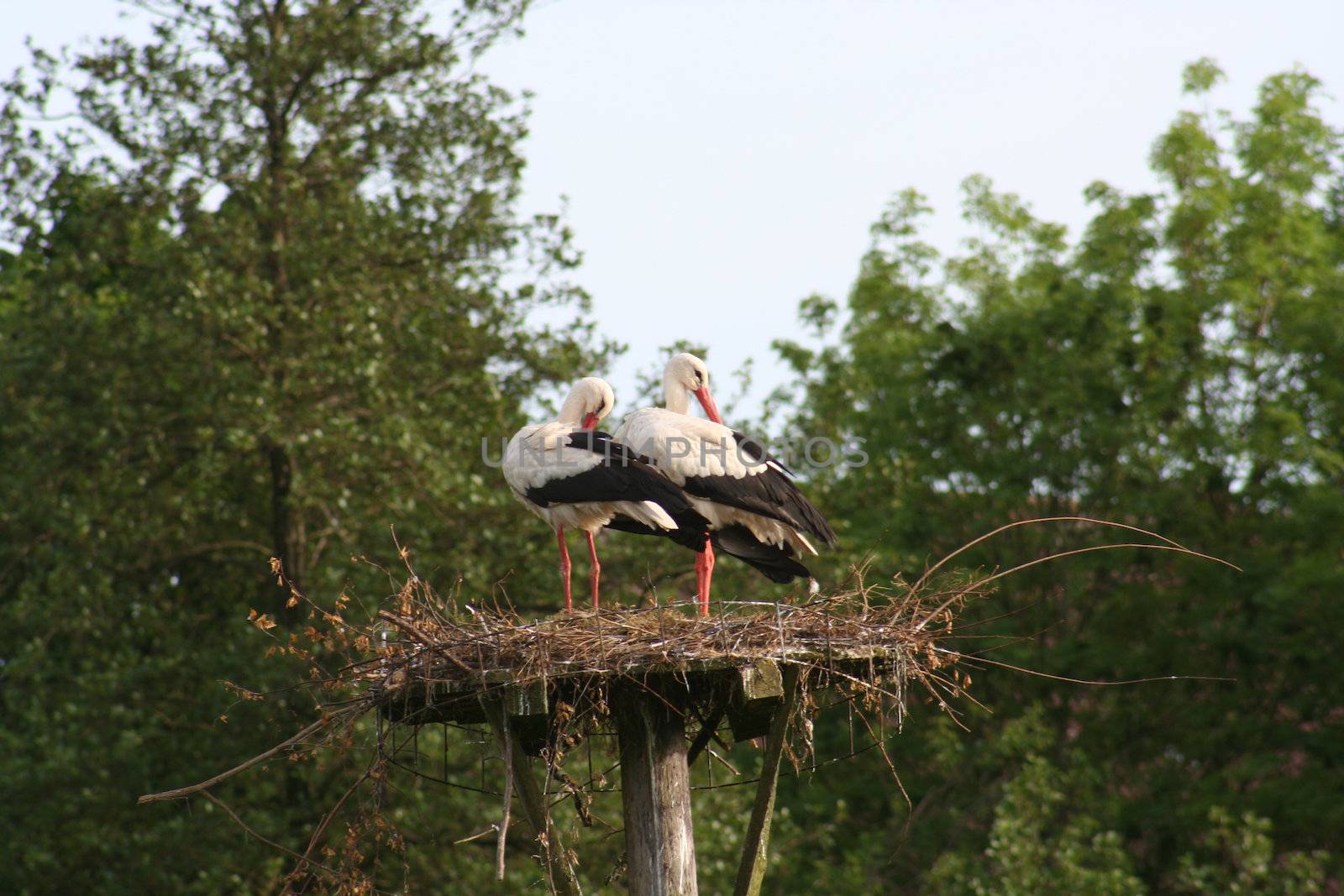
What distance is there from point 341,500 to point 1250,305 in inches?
436

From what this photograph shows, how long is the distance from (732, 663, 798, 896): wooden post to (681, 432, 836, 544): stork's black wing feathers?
1647mm

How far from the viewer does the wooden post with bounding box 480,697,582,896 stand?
4984mm

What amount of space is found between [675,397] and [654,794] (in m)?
3.19

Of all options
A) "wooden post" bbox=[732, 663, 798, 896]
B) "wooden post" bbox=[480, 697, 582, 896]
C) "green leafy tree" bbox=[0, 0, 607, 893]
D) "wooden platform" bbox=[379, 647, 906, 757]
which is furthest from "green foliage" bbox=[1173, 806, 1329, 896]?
"wooden post" bbox=[480, 697, 582, 896]

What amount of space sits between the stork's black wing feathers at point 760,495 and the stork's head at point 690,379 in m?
1.10

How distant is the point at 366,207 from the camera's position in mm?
13633

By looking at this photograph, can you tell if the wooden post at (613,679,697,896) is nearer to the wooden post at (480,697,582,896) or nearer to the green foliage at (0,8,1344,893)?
Result: the wooden post at (480,697,582,896)

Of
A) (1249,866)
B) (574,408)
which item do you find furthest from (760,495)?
(1249,866)

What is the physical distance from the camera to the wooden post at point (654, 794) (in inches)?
208

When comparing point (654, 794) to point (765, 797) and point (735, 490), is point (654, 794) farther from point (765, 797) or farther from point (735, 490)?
point (735, 490)

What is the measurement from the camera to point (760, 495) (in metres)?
7.06

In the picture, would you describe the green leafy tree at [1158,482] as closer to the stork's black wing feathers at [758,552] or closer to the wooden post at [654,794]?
the stork's black wing feathers at [758,552]

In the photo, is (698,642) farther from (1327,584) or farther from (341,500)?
(1327,584)

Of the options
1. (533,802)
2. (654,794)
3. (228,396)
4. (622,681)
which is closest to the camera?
(533,802)
